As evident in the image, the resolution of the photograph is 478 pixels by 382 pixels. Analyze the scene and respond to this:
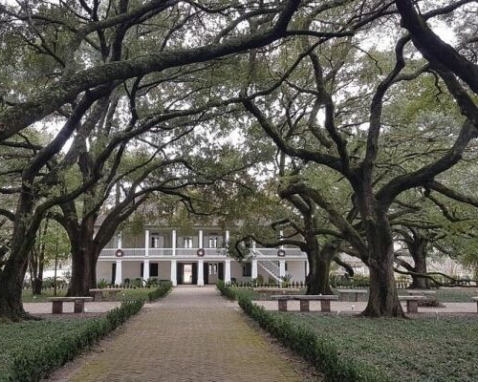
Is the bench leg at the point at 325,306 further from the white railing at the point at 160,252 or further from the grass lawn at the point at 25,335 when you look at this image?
the white railing at the point at 160,252

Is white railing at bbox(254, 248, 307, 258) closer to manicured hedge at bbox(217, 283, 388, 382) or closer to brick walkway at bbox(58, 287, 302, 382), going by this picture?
brick walkway at bbox(58, 287, 302, 382)

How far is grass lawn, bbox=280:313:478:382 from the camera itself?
7410 mm

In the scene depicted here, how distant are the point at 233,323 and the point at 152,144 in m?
12.1

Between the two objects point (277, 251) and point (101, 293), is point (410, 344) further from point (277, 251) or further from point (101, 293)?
point (277, 251)

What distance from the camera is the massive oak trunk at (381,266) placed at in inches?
583

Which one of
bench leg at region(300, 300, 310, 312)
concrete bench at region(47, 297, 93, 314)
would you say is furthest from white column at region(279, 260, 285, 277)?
concrete bench at region(47, 297, 93, 314)

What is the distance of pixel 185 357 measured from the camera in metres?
9.30

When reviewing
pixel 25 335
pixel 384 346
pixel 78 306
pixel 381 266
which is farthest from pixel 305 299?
pixel 25 335

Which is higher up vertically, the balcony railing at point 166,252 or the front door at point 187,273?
the balcony railing at point 166,252

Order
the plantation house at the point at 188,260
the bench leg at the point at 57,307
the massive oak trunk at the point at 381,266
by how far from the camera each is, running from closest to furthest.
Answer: the massive oak trunk at the point at 381,266 → the bench leg at the point at 57,307 → the plantation house at the point at 188,260

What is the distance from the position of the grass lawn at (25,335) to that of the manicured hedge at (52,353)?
241 millimetres

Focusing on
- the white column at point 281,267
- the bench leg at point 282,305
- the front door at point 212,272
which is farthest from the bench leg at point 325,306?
the front door at point 212,272

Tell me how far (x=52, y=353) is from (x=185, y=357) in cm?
254

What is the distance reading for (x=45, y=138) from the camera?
27219 mm
